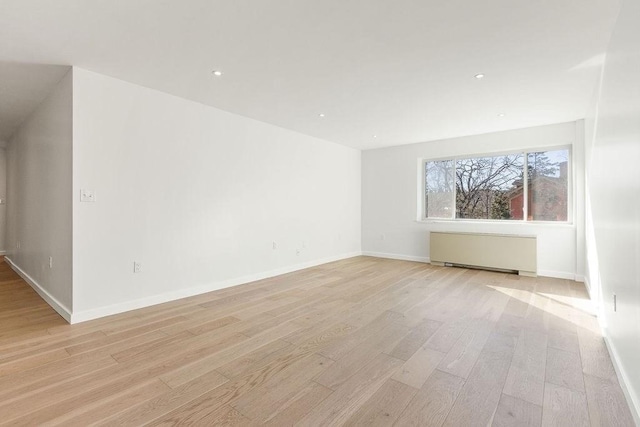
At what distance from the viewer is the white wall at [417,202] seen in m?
4.45

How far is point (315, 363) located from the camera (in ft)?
6.66

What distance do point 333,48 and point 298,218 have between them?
3145 mm

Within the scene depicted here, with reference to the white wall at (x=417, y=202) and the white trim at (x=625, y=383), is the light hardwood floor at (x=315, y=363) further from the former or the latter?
the white wall at (x=417, y=202)

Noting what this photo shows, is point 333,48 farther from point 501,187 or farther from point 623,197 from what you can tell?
point 501,187

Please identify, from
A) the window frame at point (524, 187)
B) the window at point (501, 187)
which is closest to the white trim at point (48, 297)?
the window frame at point (524, 187)

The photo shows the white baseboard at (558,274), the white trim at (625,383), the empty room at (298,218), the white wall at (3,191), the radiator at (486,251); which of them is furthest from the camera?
the white wall at (3,191)

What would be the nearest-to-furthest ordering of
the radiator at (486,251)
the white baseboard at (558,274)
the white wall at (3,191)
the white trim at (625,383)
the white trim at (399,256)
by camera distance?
1. the white trim at (625,383)
2. the white baseboard at (558,274)
3. the radiator at (486,251)
4. the white trim at (399,256)
5. the white wall at (3,191)

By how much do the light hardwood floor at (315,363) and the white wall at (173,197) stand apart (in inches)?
16.7

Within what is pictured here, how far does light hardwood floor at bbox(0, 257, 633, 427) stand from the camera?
154 cm

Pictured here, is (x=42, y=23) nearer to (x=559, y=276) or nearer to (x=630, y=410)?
(x=630, y=410)

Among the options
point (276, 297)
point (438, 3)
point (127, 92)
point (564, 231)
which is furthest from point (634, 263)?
point (127, 92)

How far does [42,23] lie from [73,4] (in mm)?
417

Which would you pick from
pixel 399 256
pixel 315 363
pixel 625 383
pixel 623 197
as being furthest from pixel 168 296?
pixel 399 256

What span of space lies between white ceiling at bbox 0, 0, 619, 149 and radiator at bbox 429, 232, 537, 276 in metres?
2.09
